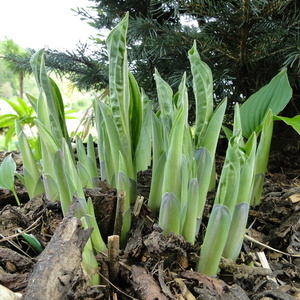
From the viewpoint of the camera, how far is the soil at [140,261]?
32 centimetres

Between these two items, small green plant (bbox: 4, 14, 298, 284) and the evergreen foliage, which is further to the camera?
the evergreen foliage

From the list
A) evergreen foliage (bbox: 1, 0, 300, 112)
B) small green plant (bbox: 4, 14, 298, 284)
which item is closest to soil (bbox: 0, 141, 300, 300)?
small green plant (bbox: 4, 14, 298, 284)

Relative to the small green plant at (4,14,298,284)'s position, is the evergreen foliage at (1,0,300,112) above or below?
above

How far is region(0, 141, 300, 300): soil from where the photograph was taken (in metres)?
0.32

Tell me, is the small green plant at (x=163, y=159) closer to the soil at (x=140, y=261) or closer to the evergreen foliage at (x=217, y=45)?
the soil at (x=140, y=261)

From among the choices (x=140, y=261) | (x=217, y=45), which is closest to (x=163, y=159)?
(x=140, y=261)

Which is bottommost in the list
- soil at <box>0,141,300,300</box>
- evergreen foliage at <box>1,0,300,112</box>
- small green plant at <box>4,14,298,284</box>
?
soil at <box>0,141,300,300</box>

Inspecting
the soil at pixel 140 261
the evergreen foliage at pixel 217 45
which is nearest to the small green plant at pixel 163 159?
the soil at pixel 140 261

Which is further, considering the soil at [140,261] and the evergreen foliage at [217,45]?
the evergreen foliage at [217,45]

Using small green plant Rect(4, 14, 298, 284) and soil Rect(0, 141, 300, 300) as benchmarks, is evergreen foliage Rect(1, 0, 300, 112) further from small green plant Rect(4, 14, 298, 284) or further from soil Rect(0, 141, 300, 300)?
soil Rect(0, 141, 300, 300)

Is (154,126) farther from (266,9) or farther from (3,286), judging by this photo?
(266,9)

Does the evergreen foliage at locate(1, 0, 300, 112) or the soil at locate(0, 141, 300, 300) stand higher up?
the evergreen foliage at locate(1, 0, 300, 112)

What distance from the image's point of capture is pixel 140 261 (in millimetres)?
424

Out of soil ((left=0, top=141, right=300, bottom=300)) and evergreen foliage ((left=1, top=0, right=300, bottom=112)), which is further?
evergreen foliage ((left=1, top=0, right=300, bottom=112))
